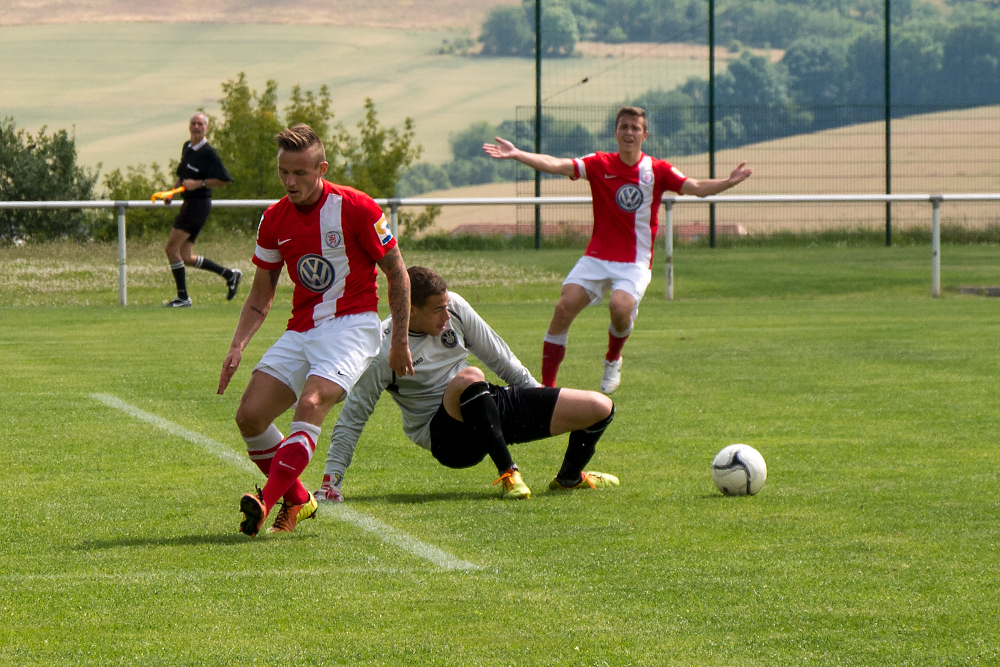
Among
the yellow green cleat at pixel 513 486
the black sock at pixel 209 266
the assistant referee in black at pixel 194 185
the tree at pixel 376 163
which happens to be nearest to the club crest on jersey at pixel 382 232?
the yellow green cleat at pixel 513 486

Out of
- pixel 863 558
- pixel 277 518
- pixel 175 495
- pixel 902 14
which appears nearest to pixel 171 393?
pixel 175 495

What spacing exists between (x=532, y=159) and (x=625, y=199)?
83 centimetres

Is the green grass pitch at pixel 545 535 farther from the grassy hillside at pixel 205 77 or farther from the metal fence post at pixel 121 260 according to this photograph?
the grassy hillside at pixel 205 77

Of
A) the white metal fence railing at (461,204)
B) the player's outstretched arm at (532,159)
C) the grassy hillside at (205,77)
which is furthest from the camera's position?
the grassy hillside at (205,77)

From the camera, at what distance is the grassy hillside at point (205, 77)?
276ft

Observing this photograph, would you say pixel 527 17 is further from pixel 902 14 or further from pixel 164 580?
pixel 164 580

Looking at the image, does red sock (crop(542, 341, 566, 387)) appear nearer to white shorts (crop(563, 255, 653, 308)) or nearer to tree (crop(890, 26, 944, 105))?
white shorts (crop(563, 255, 653, 308))

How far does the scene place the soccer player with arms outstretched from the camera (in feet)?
18.0

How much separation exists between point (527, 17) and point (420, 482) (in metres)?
90.9

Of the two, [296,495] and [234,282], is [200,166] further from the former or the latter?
[296,495]

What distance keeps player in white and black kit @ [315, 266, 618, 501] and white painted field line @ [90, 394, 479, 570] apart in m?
0.37

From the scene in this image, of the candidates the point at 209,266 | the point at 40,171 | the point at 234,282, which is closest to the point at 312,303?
the point at 209,266

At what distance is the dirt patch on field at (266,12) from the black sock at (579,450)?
9886 cm

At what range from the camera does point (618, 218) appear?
33.9 ft
